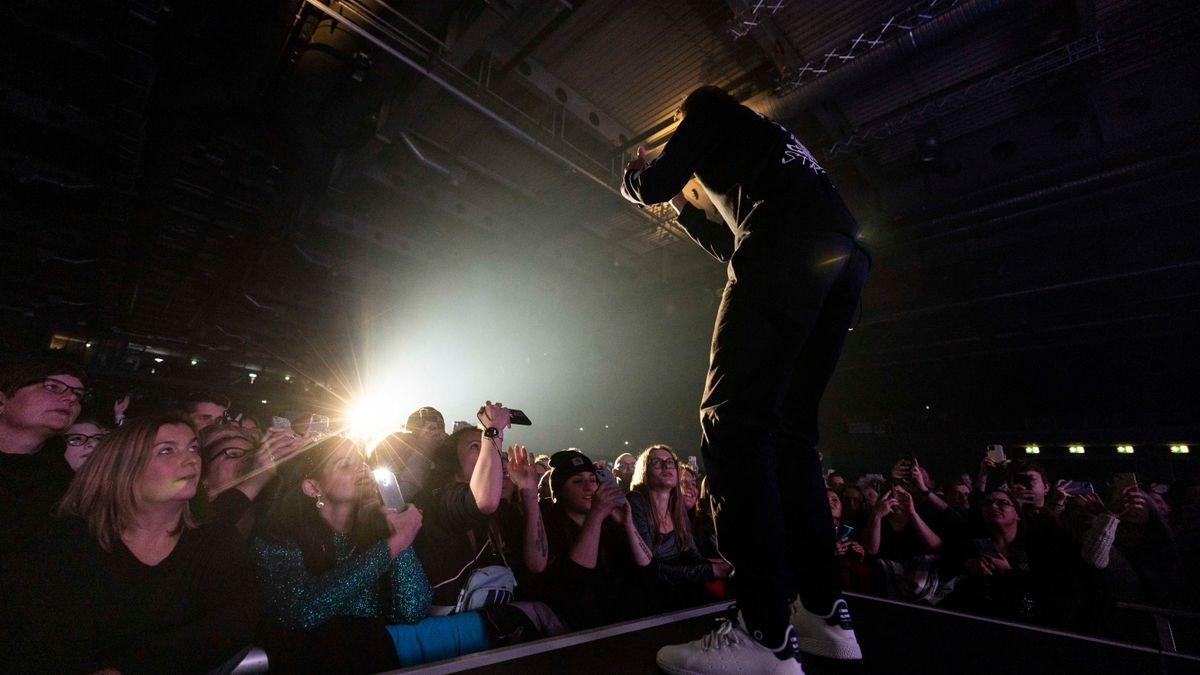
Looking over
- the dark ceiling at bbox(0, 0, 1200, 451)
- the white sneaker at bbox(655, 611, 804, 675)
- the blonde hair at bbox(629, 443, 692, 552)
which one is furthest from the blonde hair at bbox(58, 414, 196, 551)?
the dark ceiling at bbox(0, 0, 1200, 451)

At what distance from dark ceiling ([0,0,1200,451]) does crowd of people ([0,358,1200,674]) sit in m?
2.69

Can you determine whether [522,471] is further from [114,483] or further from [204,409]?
[204,409]

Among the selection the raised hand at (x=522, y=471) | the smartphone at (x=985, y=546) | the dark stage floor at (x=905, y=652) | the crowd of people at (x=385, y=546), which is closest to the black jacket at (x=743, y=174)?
the crowd of people at (x=385, y=546)

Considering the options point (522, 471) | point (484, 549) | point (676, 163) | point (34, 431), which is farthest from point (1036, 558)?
point (34, 431)

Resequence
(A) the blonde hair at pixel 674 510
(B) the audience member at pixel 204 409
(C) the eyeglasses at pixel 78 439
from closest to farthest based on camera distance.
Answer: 1. (C) the eyeglasses at pixel 78 439
2. (A) the blonde hair at pixel 674 510
3. (B) the audience member at pixel 204 409

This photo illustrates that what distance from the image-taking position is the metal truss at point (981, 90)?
383 cm

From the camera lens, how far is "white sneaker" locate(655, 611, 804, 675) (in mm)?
1015

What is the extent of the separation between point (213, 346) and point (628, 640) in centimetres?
1373

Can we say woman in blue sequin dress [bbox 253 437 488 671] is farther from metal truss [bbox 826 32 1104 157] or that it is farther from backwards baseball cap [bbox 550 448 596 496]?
metal truss [bbox 826 32 1104 157]

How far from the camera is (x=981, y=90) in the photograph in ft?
13.8

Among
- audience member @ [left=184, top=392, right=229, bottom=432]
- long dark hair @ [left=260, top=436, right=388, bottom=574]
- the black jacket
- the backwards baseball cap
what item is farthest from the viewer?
audience member @ [left=184, top=392, right=229, bottom=432]

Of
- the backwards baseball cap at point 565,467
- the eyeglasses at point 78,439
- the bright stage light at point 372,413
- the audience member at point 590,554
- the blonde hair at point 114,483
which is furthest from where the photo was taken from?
the bright stage light at point 372,413

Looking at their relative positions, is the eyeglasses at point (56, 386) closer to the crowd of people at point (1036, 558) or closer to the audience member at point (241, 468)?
the audience member at point (241, 468)

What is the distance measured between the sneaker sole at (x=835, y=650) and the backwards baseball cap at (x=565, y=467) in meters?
1.61
